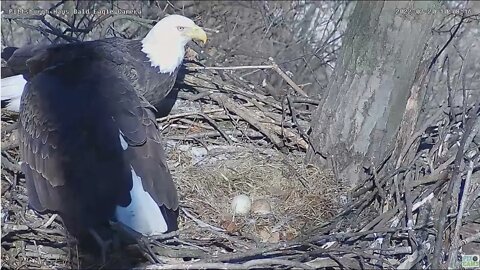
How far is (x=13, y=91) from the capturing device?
481 centimetres

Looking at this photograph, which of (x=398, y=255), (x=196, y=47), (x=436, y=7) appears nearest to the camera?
(x=398, y=255)

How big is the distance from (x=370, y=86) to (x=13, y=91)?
1988mm

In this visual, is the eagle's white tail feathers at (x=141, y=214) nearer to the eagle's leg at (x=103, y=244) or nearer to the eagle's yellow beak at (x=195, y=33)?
the eagle's leg at (x=103, y=244)

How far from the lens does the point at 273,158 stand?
4770 mm

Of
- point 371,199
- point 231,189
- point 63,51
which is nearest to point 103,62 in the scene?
point 63,51

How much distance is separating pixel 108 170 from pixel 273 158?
1.19m

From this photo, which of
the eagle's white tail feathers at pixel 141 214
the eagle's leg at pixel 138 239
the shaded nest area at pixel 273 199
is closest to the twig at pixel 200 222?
the shaded nest area at pixel 273 199

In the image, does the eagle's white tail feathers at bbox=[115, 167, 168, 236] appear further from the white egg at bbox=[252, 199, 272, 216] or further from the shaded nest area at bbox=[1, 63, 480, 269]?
the white egg at bbox=[252, 199, 272, 216]

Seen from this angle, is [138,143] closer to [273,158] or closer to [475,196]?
[273,158]

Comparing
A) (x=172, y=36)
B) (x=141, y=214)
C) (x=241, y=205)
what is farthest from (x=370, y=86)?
(x=141, y=214)

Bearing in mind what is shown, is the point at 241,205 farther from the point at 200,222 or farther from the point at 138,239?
the point at 138,239

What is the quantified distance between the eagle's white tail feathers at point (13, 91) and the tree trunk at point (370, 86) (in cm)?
167

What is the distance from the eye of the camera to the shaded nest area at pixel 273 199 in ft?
11.8

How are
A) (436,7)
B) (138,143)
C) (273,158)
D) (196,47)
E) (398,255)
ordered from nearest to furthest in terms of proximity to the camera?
(398,255)
(138,143)
(436,7)
(273,158)
(196,47)
